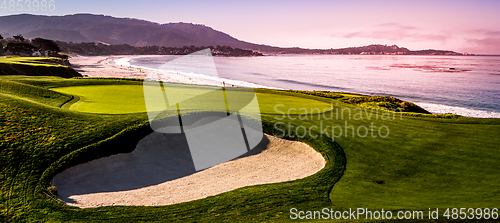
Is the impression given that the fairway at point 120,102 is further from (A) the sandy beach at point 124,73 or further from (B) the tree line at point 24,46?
(B) the tree line at point 24,46

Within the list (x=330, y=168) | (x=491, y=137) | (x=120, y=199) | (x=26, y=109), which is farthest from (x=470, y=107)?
(x=26, y=109)

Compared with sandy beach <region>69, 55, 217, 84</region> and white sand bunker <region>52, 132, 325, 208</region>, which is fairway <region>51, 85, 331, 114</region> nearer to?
white sand bunker <region>52, 132, 325, 208</region>

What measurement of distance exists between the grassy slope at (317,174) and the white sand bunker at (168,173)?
0.79 m

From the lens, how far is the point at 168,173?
11352mm

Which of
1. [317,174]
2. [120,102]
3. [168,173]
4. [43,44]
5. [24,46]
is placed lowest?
[168,173]

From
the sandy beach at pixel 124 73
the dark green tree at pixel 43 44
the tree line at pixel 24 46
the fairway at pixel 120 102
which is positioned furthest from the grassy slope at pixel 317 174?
→ the dark green tree at pixel 43 44

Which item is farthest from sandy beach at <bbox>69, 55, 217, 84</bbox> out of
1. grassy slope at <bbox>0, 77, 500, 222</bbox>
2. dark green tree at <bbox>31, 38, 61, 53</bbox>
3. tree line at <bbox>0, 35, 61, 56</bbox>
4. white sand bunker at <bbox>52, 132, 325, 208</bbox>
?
white sand bunker at <bbox>52, 132, 325, 208</bbox>

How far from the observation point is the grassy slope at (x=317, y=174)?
25.0 ft

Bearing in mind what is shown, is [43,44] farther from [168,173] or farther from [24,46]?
[168,173]

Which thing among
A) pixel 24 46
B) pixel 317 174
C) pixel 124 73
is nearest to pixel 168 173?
pixel 317 174

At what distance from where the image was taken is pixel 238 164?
1230 centimetres

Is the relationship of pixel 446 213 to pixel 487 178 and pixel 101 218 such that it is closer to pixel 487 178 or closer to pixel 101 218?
pixel 487 178

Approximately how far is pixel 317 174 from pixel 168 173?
20.7 ft

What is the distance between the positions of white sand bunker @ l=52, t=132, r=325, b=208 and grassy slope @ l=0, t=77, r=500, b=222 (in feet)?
2.58
